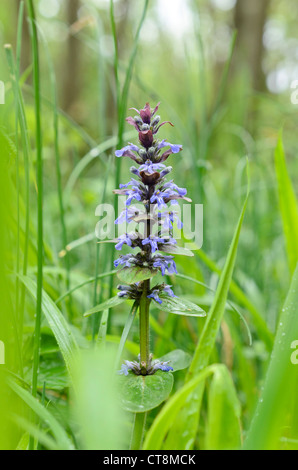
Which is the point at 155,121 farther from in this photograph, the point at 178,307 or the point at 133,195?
the point at 178,307

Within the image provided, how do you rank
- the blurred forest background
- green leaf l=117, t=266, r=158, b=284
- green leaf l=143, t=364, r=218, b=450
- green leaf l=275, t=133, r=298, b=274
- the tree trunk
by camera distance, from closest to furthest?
green leaf l=143, t=364, r=218, b=450, green leaf l=117, t=266, r=158, b=284, green leaf l=275, t=133, r=298, b=274, the blurred forest background, the tree trunk

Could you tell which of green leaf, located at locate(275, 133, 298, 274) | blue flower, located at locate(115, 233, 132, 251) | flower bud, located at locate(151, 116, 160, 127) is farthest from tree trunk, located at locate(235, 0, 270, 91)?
blue flower, located at locate(115, 233, 132, 251)

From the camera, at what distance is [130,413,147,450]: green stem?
0.53 metres

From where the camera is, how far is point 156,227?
1.86 ft

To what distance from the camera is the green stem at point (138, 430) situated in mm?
525

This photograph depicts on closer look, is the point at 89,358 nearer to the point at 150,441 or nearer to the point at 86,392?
the point at 86,392

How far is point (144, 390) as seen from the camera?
0.50 metres

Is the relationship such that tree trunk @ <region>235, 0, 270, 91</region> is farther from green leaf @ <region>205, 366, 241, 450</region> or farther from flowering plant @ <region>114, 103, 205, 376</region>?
green leaf @ <region>205, 366, 241, 450</region>

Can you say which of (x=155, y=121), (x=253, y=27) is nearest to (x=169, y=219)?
Answer: (x=155, y=121)

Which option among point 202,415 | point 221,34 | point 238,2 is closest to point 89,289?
point 202,415

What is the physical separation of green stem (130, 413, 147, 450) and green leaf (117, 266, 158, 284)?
0.59 ft

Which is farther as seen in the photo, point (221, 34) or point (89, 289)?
point (221, 34)

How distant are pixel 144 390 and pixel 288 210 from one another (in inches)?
18.5

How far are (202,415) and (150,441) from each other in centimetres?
44
